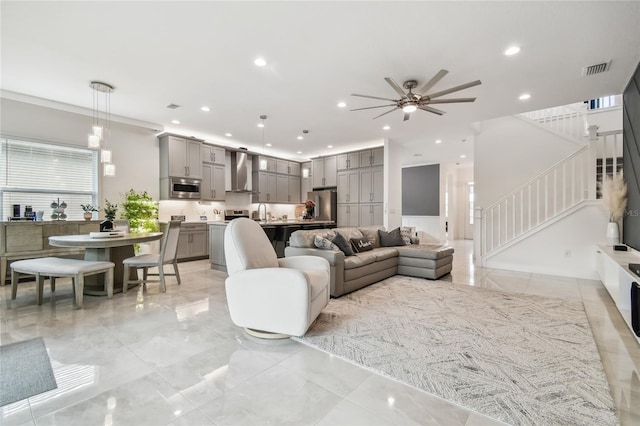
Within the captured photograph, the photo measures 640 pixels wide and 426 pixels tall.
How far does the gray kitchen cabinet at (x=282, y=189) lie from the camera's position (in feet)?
28.6

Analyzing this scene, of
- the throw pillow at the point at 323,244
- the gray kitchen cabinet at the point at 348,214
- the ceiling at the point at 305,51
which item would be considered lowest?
the throw pillow at the point at 323,244

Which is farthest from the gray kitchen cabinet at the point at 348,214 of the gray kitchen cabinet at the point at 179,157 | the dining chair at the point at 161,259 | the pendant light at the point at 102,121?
the pendant light at the point at 102,121

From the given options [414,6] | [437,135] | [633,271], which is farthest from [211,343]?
[437,135]

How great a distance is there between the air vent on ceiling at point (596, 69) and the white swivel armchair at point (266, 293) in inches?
168

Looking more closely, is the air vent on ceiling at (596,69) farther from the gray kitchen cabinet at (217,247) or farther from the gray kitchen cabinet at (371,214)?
the gray kitchen cabinet at (217,247)

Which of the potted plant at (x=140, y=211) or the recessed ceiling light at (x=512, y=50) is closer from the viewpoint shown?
the recessed ceiling light at (x=512, y=50)

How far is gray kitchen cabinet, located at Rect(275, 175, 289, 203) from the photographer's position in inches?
343

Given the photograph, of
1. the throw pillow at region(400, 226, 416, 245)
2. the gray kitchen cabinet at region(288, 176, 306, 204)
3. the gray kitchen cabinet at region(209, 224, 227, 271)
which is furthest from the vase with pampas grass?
the gray kitchen cabinet at region(288, 176, 306, 204)

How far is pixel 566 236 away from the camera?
16.7 ft

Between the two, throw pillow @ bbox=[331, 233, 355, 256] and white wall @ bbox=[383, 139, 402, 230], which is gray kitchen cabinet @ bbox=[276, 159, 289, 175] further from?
throw pillow @ bbox=[331, 233, 355, 256]

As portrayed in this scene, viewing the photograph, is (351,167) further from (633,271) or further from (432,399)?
(432,399)

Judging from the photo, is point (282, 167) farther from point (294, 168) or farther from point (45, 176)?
point (45, 176)

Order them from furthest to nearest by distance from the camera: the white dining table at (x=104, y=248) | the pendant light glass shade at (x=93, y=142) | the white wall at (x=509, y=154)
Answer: the white wall at (x=509, y=154) < the pendant light glass shade at (x=93, y=142) < the white dining table at (x=104, y=248)

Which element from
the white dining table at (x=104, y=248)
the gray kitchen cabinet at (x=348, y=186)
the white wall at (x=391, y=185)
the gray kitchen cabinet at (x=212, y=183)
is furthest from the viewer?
the gray kitchen cabinet at (x=348, y=186)
